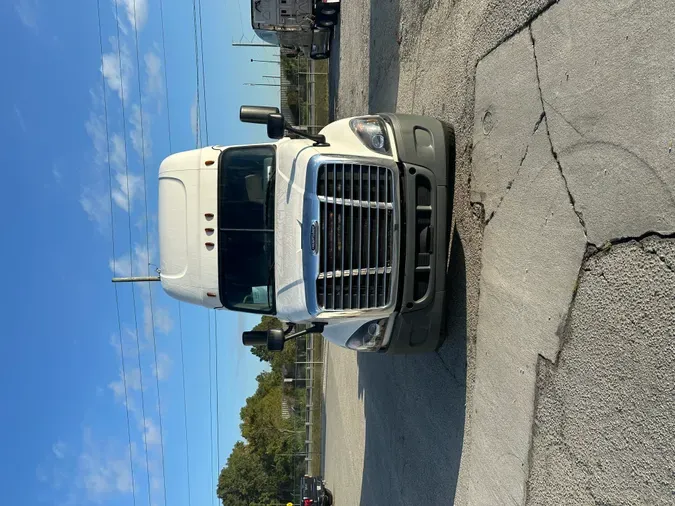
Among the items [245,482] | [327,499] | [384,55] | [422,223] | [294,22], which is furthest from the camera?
[245,482]

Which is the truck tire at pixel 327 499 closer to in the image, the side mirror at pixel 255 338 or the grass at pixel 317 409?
the grass at pixel 317 409

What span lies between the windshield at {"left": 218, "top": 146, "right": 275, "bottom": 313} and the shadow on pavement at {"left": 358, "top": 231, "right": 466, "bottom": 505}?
6.66 ft

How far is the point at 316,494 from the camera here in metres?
15.5

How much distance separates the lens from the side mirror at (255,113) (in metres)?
5.35

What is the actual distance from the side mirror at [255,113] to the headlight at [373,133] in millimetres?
899

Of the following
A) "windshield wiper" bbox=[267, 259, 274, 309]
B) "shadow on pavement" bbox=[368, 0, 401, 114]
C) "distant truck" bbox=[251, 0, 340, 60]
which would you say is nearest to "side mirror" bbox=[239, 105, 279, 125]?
"windshield wiper" bbox=[267, 259, 274, 309]

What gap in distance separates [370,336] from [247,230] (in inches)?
66.7

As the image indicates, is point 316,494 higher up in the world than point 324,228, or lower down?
lower down

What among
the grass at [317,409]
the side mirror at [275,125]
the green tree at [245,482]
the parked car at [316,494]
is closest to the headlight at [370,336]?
the side mirror at [275,125]

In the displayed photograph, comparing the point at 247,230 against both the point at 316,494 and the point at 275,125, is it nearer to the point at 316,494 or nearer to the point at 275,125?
the point at 275,125

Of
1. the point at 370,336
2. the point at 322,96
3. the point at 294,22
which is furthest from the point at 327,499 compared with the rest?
the point at 294,22

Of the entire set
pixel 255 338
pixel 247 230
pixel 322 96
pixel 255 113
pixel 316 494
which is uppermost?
pixel 322 96

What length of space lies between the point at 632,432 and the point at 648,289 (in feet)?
2.80

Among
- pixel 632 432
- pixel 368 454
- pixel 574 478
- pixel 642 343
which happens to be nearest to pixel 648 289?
pixel 642 343
